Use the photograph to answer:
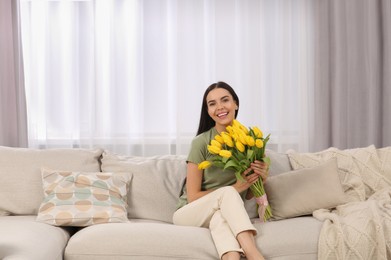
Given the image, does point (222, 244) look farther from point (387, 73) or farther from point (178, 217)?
point (387, 73)

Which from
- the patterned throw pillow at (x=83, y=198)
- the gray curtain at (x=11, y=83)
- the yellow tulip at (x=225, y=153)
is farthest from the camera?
the gray curtain at (x=11, y=83)

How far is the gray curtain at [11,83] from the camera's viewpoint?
488cm

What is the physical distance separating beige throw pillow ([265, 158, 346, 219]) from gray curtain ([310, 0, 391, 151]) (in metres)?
1.58

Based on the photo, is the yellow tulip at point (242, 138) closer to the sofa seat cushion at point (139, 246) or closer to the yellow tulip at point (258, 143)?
the yellow tulip at point (258, 143)

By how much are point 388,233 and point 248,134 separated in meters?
0.83

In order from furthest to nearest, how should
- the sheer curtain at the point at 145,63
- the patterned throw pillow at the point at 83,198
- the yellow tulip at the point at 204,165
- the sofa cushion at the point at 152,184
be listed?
the sheer curtain at the point at 145,63 → the sofa cushion at the point at 152,184 → the patterned throw pillow at the point at 83,198 → the yellow tulip at the point at 204,165

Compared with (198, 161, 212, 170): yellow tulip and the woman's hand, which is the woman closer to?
the woman's hand

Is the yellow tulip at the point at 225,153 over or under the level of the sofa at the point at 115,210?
over

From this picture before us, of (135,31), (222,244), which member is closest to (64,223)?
(222,244)

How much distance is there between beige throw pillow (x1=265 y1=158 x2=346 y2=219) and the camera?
11.1 feet

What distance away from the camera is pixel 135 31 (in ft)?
16.3

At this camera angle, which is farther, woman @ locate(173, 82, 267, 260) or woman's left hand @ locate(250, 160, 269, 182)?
woman's left hand @ locate(250, 160, 269, 182)

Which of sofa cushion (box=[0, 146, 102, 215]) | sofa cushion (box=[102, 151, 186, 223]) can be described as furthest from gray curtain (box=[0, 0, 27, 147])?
sofa cushion (box=[102, 151, 186, 223])

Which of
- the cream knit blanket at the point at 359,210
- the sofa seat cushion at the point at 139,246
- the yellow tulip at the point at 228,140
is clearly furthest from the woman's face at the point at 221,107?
the sofa seat cushion at the point at 139,246
